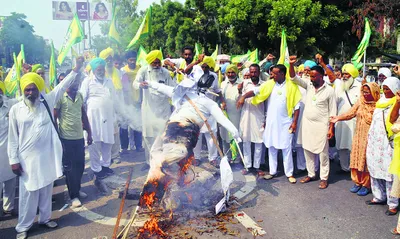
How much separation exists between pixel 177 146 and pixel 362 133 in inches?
114

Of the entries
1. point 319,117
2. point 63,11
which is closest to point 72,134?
point 319,117

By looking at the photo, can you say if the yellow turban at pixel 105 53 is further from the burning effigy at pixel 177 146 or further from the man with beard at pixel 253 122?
the man with beard at pixel 253 122

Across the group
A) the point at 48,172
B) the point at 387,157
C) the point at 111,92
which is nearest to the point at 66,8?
the point at 111,92

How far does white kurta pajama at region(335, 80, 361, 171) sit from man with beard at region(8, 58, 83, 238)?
484cm

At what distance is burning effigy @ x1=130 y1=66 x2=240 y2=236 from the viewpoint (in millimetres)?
4082

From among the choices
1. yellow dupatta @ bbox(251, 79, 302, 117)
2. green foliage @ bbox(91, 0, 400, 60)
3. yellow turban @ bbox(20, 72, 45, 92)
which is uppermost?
green foliage @ bbox(91, 0, 400, 60)

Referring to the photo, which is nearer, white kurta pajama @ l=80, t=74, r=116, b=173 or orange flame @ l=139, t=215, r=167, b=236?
orange flame @ l=139, t=215, r=167, b=236

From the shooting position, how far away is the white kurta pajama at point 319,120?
546cm

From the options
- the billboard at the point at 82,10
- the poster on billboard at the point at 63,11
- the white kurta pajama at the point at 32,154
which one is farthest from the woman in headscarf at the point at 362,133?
the poster on billboard at the point at 63,11

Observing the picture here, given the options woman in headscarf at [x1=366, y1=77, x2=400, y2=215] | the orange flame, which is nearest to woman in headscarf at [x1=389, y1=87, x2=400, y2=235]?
woman in headscarf at [x1=366, y1=77, x2=400, y2=215]

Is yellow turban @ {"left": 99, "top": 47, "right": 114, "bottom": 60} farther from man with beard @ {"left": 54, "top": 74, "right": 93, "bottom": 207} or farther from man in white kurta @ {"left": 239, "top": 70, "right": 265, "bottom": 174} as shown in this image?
man in white kurta @ {"left": 239, "top": 70, "right": 265, "bottom": 174}

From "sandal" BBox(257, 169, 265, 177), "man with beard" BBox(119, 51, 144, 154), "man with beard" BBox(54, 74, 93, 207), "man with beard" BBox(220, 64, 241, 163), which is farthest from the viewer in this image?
"man with beard" BBox(119, 51, 144, 154)

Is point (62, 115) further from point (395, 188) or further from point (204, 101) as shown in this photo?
point (395, 188)

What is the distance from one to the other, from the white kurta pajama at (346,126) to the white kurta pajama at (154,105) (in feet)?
10.4
